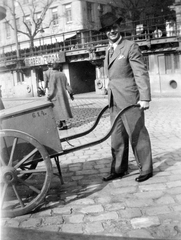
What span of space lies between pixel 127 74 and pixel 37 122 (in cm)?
141

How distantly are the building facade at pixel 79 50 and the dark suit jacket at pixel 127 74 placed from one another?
662 inches

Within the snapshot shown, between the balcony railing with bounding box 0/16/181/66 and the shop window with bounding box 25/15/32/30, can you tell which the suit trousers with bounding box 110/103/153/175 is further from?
the shop window with bounding box 25/15/32/30

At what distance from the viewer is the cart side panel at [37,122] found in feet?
12.3

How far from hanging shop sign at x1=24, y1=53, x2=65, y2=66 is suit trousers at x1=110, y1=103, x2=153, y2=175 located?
23805mm

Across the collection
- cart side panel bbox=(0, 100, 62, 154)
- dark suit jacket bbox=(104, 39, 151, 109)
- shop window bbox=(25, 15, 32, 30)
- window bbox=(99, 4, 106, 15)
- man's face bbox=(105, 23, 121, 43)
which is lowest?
cart side panel bbox=(0, 100, 62, 154)

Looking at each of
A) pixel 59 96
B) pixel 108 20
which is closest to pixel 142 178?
pixel 108 20

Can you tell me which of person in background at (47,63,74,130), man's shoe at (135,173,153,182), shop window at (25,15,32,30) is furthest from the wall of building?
man's shoe at (135,173,153,182)

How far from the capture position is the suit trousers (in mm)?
4617

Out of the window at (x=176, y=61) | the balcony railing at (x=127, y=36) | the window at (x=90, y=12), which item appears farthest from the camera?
the window at (x=90, y=12)

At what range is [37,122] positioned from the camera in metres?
3.86

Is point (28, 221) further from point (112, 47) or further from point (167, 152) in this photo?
point (167, 152)

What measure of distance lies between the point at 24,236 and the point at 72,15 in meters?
33.9

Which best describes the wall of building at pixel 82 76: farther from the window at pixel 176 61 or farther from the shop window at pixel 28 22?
the window at pixel 176 61

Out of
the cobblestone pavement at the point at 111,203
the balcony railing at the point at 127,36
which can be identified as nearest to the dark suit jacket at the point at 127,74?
the cobblestone pavement at the point at 111,203
